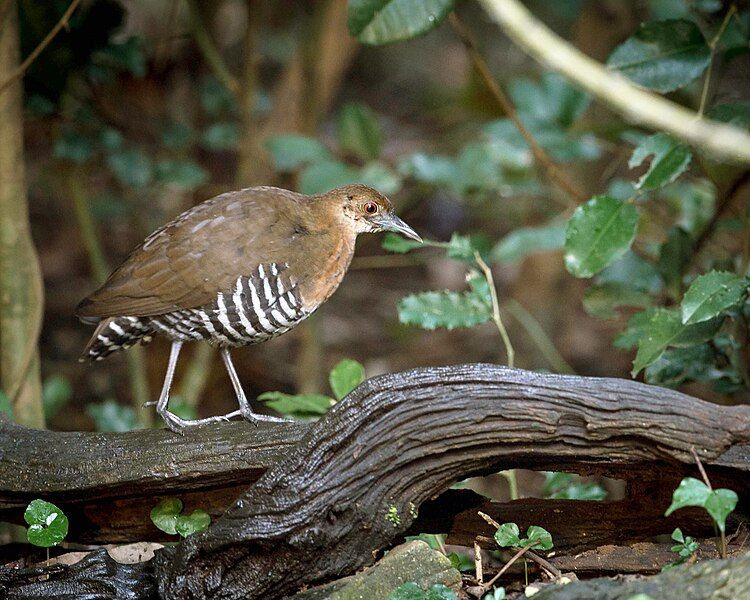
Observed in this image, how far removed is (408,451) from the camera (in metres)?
2.69

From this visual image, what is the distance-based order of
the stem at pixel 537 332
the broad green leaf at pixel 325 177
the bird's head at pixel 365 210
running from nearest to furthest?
the bird's head at pixel 365 210 → the broad green leaf at pixel 325 177 → the stem at pixel 537 332

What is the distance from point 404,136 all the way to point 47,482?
693 centimetres

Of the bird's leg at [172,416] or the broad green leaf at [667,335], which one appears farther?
the bird's leg at [172,416]

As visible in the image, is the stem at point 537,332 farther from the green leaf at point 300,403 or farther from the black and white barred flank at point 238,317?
the black and white barred flank at point 238,317

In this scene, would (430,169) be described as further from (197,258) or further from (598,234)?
(197,258)

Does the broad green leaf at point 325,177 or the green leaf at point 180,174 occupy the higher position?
the broad green leaf at point 325,177

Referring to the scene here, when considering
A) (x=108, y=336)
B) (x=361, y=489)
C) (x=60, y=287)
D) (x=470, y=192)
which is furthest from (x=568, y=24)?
(x=361, y=489)

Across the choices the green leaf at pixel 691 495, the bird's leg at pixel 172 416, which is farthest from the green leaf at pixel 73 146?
the green leaf at pixel 691 495

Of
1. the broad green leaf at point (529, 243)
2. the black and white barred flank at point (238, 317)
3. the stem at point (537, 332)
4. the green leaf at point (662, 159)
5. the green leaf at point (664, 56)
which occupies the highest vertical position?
the green leaf at point (664, 56)

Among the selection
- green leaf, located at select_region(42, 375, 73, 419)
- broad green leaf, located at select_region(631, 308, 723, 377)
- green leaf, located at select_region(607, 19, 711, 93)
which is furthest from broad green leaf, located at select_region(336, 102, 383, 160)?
broad green leaf, located at select_region(631, 308, 723, 377)

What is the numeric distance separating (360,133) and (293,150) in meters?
0.61

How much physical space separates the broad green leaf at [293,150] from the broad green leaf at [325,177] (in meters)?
0.06

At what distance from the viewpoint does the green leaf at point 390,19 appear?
3.52 metres

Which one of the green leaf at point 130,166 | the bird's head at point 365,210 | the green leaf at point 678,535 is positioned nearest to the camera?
the green leaf at point 678,535
